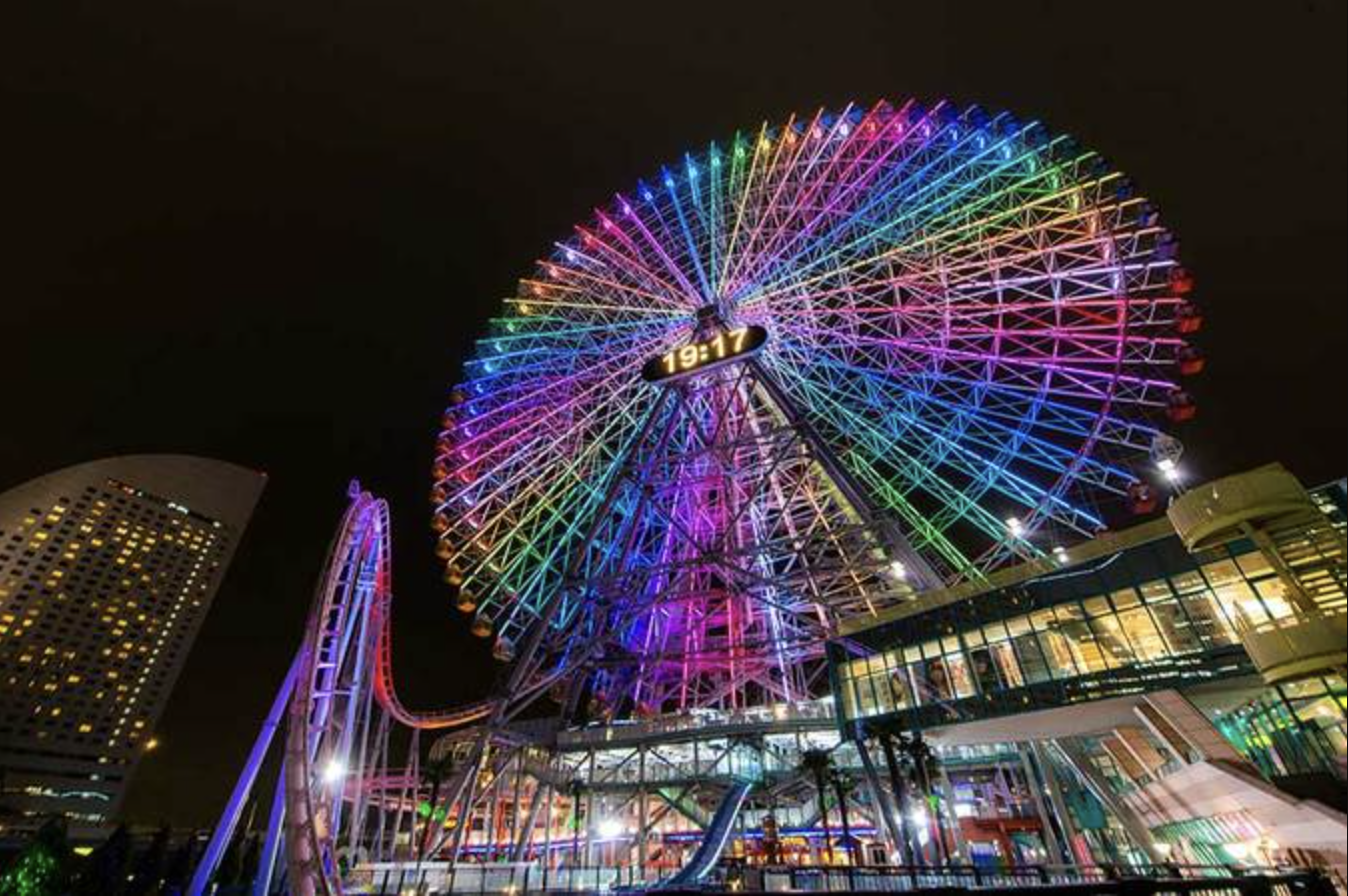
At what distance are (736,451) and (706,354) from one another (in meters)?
5.76

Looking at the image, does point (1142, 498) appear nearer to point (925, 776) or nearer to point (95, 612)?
point (925, 776)

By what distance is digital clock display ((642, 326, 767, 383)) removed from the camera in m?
28.9

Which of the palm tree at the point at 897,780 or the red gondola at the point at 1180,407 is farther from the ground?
the red gondola at the point at 1180,407

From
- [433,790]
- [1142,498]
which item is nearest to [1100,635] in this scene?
[1142,498]

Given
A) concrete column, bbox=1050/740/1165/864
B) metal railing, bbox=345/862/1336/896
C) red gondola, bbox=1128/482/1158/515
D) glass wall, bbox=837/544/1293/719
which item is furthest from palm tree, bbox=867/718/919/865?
red gondola, bbox=1128/482/1158/515

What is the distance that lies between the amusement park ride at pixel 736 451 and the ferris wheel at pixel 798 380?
0.14 meters

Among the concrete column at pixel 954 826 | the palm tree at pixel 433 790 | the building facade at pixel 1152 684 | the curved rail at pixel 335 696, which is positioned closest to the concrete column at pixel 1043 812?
the building facade at pixel 1152 684

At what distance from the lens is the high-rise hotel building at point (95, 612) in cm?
8162

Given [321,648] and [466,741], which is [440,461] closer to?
[321,648]

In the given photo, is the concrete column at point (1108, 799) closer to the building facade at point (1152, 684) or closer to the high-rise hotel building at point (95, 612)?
the building facade at point (1152, 684)

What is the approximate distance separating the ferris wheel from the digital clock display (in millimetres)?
110

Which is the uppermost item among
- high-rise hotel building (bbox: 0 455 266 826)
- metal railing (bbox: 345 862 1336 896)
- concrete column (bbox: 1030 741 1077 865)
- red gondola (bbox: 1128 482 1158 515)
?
high-rise hotel building (bbox: 0 455 266 826)

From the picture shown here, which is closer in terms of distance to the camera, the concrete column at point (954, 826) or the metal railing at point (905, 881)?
the metal railing at point (905, 881)

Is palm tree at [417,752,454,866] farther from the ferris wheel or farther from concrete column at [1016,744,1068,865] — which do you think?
concrete column at [1016,744,1068,865]
